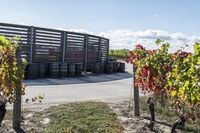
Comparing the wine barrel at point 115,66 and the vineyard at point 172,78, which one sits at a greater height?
the vineyard at point 172,78

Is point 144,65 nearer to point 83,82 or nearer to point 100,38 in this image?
point 83,82

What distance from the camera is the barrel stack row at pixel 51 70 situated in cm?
1747

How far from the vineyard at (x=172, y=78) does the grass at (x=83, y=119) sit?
1.02m

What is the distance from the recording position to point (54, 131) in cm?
768

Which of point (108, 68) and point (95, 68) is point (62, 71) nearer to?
point (95, 68)

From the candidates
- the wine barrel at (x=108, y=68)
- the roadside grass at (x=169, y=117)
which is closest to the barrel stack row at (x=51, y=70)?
the wine barrel at (x=108, y=68)

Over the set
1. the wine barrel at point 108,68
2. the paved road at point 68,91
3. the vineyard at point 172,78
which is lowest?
the paved road at point 68,91

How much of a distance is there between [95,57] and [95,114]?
15865 millimetres

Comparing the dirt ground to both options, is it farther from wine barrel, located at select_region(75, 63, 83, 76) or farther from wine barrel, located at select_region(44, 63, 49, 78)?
wine barrel, located at select_region(75, 63, 83, 76)

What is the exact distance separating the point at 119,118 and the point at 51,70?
9825 mm

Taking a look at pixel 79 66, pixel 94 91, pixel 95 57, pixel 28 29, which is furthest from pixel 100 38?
pixel 94 91

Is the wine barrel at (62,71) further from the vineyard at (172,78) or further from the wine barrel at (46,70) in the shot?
the vineyard at (172,78)

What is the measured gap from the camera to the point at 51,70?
1866 centimetres

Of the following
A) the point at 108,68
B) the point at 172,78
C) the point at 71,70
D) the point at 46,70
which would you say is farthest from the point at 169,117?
the point at 108,68
